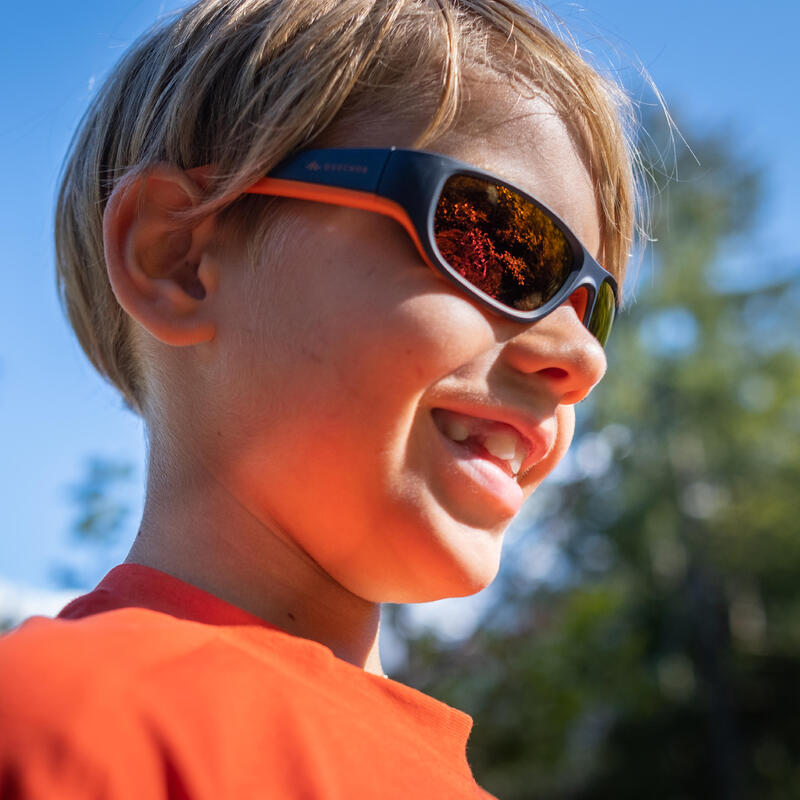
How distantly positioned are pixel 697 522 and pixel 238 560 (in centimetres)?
1787

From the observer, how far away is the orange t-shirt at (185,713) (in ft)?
2.93

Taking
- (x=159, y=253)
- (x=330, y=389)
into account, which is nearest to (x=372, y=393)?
(x=330, y=389)

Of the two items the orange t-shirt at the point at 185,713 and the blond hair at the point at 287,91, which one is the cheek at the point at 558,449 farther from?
the orange t-shirt at the point at 185,713

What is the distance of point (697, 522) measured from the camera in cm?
1792

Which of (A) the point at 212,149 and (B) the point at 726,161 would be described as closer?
(A) the point at 212,149

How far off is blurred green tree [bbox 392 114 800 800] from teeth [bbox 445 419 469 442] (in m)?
14.1

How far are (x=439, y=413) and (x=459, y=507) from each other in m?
0.15

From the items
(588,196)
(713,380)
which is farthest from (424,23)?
(713,380)

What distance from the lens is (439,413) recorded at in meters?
1.39

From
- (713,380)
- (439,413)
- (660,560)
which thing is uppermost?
(439,413)

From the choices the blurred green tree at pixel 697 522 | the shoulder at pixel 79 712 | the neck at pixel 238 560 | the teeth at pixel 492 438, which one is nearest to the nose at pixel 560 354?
the teeth at pixel 492 438

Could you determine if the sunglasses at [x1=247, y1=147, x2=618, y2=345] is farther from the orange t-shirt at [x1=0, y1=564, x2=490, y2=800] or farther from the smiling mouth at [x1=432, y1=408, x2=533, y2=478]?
the orange t-shirt at [x1=0, y1=564, x2=490, y2=800]

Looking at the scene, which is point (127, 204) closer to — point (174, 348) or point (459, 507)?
point (174, 348)

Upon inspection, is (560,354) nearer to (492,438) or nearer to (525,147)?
(492,438)
